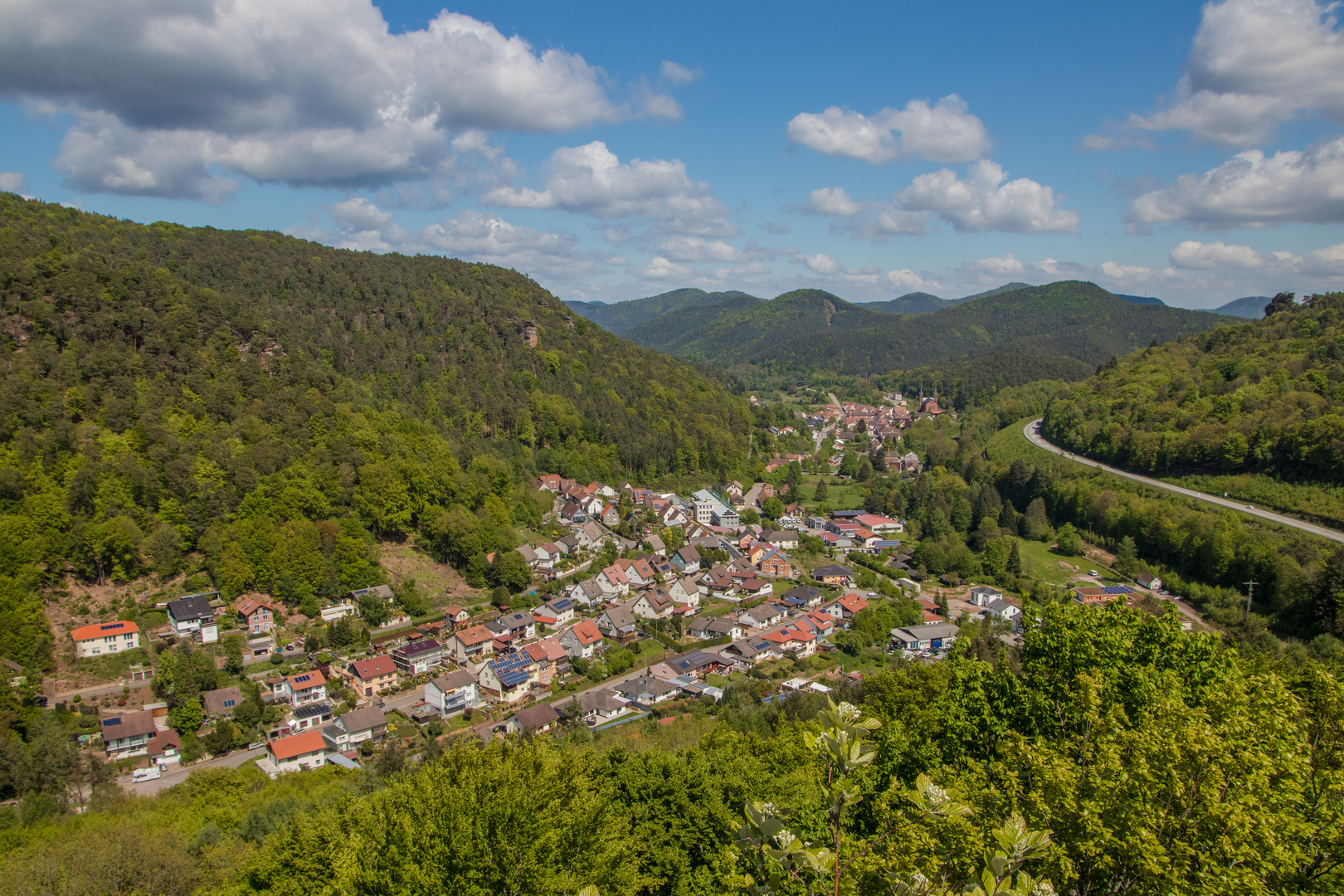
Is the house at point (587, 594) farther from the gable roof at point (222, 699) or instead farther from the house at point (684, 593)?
the gable roof at point (222, 699)

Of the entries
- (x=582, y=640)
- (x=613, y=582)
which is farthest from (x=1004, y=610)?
(x=582, y=640)

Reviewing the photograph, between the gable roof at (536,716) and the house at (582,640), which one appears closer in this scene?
the gable roof at (536,716)

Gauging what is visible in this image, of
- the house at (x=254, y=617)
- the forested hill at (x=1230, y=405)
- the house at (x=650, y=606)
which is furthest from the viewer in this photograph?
the forested hill at (x=1230, y=405)

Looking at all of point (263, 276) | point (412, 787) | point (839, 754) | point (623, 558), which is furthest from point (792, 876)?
point (263, 276)

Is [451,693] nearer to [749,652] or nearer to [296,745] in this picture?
[296,745]

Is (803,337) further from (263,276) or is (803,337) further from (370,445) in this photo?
(370,445)

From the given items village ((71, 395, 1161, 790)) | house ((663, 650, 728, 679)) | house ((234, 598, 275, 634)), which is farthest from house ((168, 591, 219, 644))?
house ((663, 650, 728, 679))

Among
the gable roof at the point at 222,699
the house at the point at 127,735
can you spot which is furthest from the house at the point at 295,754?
the house at the point at 127,735
